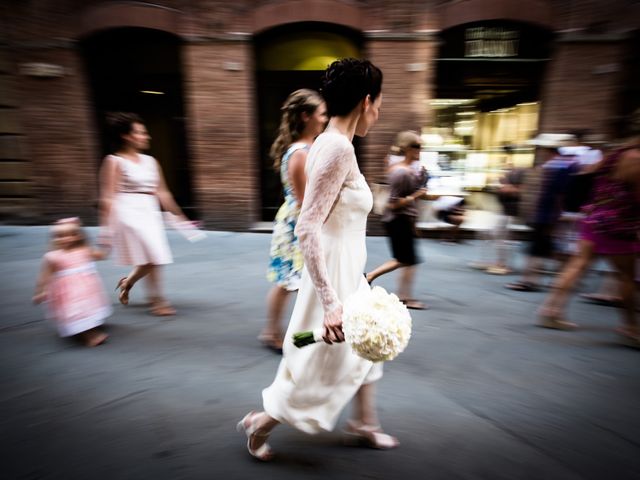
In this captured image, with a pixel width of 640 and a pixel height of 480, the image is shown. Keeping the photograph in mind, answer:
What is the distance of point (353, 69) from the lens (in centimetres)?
163

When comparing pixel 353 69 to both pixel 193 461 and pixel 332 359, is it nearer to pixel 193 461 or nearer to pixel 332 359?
pixel 332 359

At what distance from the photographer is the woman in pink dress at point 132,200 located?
3.53m

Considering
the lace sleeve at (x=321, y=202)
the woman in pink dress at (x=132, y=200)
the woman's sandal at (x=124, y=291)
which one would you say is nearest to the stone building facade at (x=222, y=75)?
the woman's sandal at (x=124, y=291)

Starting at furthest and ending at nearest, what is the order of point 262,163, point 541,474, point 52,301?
1. point 262,163
2. point 52,301
3. point 541,474

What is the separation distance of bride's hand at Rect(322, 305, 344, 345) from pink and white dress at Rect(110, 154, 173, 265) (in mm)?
2618

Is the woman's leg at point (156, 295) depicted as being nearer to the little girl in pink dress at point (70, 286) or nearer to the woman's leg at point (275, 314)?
the little girl in pink dress at point (70, 286)

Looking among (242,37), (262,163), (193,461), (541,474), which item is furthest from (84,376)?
(242,37)

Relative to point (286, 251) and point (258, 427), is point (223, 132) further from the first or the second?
point (258, 427)

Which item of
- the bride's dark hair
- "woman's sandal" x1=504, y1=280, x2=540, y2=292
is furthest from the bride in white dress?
"woman's sandal" x1=504, y1=280, x2=540, y2=292

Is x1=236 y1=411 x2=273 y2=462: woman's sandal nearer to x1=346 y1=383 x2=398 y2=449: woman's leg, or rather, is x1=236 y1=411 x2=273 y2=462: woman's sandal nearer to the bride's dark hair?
x1=346 y1=383 x2=398 y2=449: woman's leg

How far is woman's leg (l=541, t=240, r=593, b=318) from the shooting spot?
3.59 metres

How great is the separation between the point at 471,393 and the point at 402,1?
21.4ft

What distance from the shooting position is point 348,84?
163 cm

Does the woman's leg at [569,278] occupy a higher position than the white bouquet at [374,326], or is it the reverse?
the white bouquet at [374,326]
